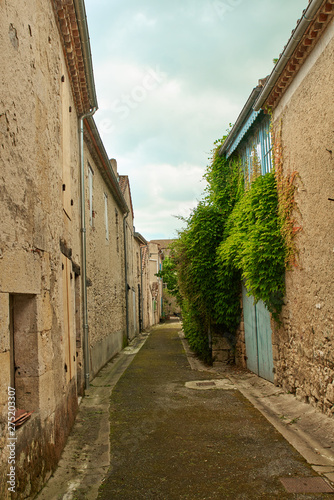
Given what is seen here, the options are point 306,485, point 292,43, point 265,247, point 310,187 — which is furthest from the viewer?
point 265,247

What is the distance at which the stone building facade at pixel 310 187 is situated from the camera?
4801mm

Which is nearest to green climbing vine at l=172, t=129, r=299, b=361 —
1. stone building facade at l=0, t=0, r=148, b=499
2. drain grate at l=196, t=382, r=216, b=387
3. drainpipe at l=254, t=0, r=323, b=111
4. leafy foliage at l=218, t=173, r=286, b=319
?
leafy foliage at l=218, t=173, r=286, b=319

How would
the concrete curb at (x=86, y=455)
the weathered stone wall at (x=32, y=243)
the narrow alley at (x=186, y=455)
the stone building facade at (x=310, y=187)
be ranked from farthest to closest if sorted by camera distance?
the stone building facade at (x=310, y=187) < the concrete curb at (x=86, y=455) < the narrow alley at (x=186, y=455) < the weathered stone wall at (x=32, y=243)

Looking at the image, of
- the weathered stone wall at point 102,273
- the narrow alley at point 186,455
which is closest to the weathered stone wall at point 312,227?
the narrow alley at point 186,455

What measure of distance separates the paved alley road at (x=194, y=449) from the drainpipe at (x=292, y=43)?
481 cm

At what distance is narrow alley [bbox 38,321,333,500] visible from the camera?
3.42 metres

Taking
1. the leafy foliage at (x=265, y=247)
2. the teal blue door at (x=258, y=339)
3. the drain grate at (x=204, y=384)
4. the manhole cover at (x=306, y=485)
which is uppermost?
the leafy foliage at (x=265, y=247)

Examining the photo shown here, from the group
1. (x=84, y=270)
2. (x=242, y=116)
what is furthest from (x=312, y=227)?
(x=84, y=270)

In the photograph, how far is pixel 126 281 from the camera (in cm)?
1609

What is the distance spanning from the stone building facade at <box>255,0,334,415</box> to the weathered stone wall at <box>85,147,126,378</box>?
417cm

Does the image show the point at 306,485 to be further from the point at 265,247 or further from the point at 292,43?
the point at 292,43

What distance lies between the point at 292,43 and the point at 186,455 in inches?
201

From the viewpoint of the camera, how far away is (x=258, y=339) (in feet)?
26.7

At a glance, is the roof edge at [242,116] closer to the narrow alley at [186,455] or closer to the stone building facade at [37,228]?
the stone building facade at [37,228]
